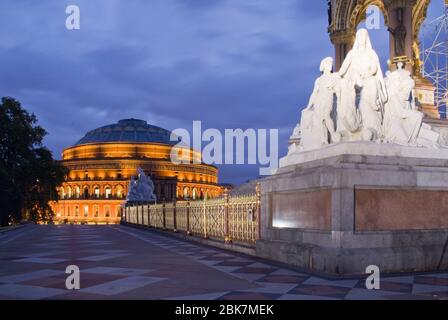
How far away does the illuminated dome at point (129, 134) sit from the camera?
132375 mm

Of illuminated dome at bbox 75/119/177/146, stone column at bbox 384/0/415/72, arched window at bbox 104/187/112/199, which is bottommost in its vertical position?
arched window at bbox 104/187/112/199

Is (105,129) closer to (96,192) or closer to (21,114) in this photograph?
(96,192)

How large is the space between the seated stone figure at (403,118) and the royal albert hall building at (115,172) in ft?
358

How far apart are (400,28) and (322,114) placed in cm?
1493

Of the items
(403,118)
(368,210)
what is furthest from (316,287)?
(403,118)

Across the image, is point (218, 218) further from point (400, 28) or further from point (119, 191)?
point (119, 191)

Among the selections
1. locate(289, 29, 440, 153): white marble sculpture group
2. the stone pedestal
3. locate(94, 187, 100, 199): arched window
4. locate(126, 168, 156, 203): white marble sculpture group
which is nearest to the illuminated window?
locate(94, 187, 100, 199): arched window

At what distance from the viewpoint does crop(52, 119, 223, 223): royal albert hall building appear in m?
126

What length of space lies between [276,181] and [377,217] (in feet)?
10.1

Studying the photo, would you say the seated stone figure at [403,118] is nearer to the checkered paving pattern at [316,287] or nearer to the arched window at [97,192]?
the checkered paving pattern at [316,287]

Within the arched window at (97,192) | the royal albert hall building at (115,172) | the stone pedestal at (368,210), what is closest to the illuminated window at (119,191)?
the royal albert hall building at (115,172)

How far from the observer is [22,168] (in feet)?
167

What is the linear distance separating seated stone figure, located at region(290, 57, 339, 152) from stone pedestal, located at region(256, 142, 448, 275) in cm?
56

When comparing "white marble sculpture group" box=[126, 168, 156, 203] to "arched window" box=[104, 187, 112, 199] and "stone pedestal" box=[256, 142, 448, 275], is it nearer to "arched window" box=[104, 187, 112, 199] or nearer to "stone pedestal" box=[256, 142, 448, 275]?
"stone pedestal" box=[256, 142, 448, 275]
